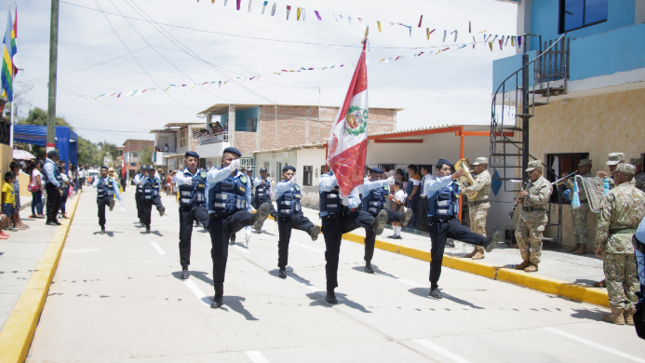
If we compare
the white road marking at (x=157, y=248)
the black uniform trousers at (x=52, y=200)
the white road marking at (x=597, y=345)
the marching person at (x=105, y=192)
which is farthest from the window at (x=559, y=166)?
Result: the black uniform trousers at (x=52, y=200)

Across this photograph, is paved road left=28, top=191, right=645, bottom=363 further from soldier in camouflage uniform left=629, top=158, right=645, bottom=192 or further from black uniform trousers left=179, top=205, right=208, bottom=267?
soldier in camouflage uniform left=629, top=158, right=645, bottom=192

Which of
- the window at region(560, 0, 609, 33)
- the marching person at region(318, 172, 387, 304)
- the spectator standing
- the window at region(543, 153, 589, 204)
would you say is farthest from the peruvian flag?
the spectator standing

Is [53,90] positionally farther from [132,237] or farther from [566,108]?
[566,108]

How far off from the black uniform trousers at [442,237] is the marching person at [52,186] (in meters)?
10.6

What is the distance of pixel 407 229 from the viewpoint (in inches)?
606

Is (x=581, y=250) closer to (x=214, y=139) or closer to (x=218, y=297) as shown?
(x=218, y=297)

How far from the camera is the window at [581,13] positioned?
1112cm

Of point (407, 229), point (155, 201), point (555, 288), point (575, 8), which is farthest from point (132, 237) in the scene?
point (575, 8)

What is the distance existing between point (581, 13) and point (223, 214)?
393 inches

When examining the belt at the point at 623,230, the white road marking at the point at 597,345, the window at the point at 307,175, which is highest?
the window at the point at 307,175

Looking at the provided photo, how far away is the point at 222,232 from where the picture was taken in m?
6.29

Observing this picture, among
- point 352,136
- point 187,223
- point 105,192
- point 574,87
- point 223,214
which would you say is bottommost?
point 187,223

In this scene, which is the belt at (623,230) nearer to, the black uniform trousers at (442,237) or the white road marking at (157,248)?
the black uniform trousers at (442,237)

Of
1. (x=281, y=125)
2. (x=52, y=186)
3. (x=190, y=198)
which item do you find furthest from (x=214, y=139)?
(x=190, y=198)
